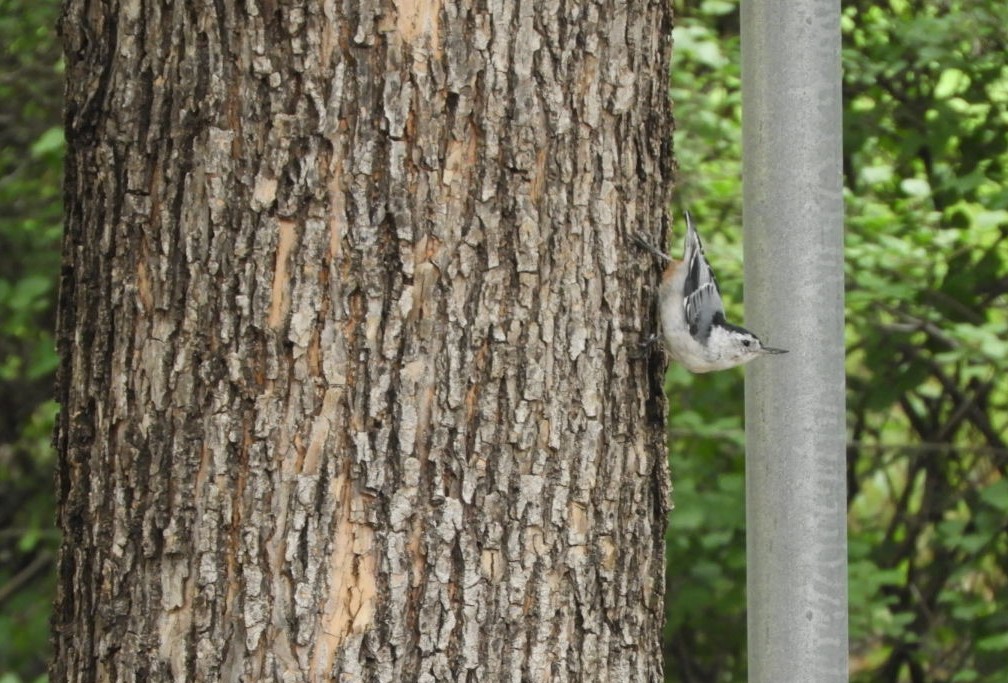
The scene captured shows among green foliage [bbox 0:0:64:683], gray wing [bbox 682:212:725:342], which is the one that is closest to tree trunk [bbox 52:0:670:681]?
gray wing [bbox 682:212:725:342]

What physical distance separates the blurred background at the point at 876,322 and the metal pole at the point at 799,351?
2.28 metres

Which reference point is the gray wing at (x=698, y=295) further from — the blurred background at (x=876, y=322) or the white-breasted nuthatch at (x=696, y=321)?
the blurred background at (x=876, y=322)

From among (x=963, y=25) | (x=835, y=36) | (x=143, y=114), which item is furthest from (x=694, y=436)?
(x=143, y=114)

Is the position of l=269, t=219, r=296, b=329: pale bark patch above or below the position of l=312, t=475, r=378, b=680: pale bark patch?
above

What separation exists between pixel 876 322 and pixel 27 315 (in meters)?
3.47

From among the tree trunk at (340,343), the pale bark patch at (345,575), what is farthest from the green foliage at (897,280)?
the pale bark patch at (345,575)

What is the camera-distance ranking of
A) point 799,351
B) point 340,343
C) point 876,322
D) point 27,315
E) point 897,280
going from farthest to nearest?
point 876,322
point 27,315
point 897,280
point 799,351
point 340,343

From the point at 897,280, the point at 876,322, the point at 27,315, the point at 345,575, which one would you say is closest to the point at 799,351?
the point at 345,575

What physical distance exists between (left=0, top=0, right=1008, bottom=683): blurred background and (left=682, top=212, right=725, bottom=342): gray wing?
63.0 inches

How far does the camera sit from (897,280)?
460 centimetres

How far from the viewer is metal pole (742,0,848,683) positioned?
197 cm

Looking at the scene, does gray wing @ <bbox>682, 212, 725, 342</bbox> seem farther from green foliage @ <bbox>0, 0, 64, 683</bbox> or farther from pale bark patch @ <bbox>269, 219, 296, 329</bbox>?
green foliage @ <bbox>0, 0, 64, 683</bbox>

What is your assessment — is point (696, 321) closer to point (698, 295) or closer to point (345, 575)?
point (698, 295)

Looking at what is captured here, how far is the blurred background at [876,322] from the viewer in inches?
178
